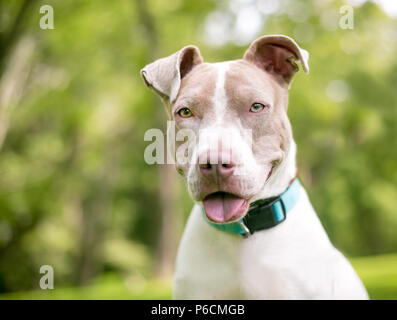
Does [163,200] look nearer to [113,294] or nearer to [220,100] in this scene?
[113,294]

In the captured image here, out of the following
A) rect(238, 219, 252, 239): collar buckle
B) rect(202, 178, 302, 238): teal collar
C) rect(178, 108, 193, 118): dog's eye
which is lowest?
rect(238, 219, 252, 239): collar buckle

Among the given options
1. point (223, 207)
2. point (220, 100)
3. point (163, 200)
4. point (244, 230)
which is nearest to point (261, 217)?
point (244, 230)

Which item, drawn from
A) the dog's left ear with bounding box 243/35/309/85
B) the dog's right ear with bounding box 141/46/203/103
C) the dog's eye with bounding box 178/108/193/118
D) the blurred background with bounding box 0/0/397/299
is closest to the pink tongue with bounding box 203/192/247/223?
the dog's eye with bounding box 178/108/193/118

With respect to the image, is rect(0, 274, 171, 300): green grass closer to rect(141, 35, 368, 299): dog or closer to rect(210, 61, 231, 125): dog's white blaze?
rect(141, 35, 368, 299): dog

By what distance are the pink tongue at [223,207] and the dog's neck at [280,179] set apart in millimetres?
209

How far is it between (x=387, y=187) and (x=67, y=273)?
14.9 meters

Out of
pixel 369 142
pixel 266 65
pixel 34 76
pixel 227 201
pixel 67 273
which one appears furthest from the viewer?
pixel 67 273

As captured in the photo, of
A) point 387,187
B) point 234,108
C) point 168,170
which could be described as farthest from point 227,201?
point 387,187

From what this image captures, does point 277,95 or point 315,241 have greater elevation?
point 277,95

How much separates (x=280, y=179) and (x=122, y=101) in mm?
12921

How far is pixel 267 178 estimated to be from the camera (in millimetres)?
3131

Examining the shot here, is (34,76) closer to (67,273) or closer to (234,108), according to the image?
(67,273)

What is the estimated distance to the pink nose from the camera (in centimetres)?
279

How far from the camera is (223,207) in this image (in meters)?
2.94
